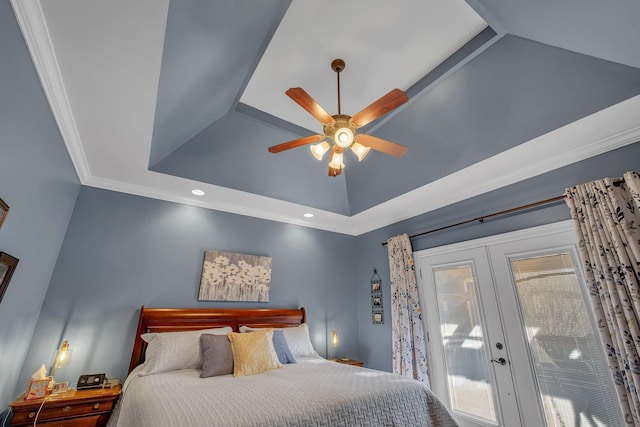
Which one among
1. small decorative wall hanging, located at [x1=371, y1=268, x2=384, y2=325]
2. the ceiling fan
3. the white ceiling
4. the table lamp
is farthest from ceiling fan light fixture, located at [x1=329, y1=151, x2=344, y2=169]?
the table lamp

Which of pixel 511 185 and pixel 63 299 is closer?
pixel 63 299

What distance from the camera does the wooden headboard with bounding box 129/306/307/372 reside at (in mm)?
2840

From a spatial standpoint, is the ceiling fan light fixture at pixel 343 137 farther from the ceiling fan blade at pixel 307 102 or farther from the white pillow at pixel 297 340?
the white pillow at pixel 297 340

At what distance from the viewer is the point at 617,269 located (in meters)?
2.01

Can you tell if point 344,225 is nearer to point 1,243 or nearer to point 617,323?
point 617,323

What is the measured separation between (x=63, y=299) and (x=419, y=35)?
392 centimetres

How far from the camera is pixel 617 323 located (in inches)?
76.3

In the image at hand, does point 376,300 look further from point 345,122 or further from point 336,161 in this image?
point 345,122

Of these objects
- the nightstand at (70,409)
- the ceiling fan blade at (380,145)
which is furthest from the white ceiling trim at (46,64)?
the nightstand at (70,409)

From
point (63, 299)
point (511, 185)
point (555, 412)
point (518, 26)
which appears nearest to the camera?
point (518, 26)

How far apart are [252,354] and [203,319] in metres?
0.94

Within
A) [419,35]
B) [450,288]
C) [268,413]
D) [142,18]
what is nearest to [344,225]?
[450,288]

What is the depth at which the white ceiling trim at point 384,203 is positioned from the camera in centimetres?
164

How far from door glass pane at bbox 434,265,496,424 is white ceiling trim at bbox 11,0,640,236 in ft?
3.25
